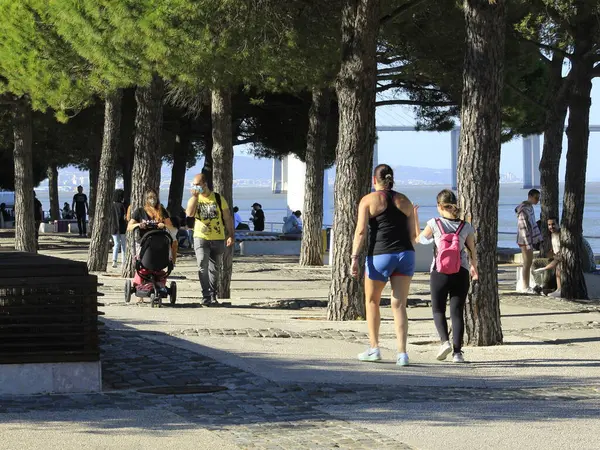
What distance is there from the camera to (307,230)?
79.7ft

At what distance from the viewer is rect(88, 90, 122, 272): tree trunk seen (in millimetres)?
21703

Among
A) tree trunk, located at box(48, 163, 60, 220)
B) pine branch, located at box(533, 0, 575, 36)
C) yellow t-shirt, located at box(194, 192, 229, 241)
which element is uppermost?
pine branch, located at box(533, 0, 575, 36)

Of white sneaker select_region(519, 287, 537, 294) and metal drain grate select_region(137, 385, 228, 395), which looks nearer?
metal drain grate select_region(137, 385, 228, 395)

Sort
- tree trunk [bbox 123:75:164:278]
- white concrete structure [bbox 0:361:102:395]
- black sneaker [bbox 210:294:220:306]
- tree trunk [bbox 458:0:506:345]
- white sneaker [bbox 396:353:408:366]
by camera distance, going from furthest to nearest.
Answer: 1. tree trunk [bbox 123:75:164:278]
2. black sneaker [bbox 210:294:220:306]
3. tree trunk [bbox 458:0:506:345]
4. white sneaker [bbox 396:353:408:366]
5. white concrete structure [bbox 0:361:102:395]

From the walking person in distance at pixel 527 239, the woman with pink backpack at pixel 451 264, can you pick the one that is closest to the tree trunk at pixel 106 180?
the walking person in distance at pixel 527 239

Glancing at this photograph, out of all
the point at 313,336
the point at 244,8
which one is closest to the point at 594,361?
the point at 313,336

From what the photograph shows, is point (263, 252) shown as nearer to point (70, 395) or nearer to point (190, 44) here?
point (190, 44)

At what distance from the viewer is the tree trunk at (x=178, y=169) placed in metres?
32.7

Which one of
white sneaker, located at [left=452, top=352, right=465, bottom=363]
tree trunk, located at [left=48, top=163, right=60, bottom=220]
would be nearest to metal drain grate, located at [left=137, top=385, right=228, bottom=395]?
white sneaker, located at [left=452, top=352, right=465, bottom=363]

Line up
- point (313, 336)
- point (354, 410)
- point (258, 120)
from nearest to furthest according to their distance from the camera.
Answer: point (354, 410) → point (313, 336) → point (258, 120)

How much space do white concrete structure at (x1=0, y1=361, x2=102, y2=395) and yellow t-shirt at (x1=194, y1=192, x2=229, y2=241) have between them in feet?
19.8

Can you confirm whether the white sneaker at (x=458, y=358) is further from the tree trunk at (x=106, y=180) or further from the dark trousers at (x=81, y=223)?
the dark trousers at (x=81, y=223)

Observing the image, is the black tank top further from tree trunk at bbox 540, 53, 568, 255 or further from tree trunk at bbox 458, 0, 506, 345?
tree trunk at bbox 540, 53, 568, 255

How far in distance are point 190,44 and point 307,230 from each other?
1025cm
